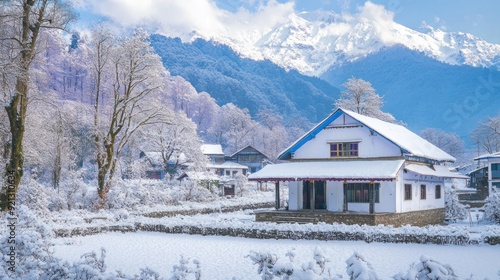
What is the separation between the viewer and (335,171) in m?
26.8

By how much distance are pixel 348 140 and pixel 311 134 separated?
248 centimetres

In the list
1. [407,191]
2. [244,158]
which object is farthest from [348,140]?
[244,158]

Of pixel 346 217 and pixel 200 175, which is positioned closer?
pixel 346 217

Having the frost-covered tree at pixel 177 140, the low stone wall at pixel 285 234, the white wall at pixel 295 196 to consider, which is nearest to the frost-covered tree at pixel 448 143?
the frost-covered tree at pixel 177 140

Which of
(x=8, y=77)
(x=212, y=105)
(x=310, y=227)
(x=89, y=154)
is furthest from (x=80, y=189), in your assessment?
(x=212, y=105)

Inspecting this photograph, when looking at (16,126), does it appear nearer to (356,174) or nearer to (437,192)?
(356,174)

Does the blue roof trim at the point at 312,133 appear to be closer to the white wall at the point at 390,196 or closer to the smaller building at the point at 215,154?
the white wall at the point at 390,196

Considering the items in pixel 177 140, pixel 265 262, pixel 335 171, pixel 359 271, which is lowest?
pixel 265 262

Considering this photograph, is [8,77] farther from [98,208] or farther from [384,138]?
[384,138]

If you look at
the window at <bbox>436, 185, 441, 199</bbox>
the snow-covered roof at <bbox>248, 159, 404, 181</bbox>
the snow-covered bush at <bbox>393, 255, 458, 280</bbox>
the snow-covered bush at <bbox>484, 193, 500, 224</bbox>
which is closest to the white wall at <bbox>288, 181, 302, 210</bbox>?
the snow-covered roof at <bbox>248, 159, 404, 181</bbox>

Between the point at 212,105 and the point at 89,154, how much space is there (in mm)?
52176

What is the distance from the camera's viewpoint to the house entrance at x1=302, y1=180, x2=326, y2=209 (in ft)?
95.6

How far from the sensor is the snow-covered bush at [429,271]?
6.48 m

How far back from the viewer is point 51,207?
30359mm
